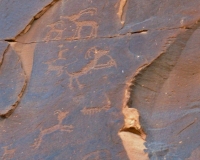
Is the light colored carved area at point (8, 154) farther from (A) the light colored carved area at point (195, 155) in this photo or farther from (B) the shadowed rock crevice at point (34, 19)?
(A) the light colored carved area at point (195, 155)

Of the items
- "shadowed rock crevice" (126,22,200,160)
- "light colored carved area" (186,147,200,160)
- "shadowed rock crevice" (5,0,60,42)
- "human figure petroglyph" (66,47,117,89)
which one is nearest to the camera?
"light colored carved area" (186,147,200,160)

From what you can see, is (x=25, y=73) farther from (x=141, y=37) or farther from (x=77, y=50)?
(x=141, y=37)

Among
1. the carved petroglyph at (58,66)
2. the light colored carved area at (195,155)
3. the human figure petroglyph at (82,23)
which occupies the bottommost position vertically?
the light colored carved area at (195,155)

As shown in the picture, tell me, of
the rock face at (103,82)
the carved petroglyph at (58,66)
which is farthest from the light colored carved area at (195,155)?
the carved petroglyph at (58,66)

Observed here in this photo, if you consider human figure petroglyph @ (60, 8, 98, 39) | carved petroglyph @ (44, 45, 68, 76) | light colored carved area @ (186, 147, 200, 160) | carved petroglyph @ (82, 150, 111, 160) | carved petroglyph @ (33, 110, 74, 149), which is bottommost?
light colored carved area @ (186, 147, 200, 160)

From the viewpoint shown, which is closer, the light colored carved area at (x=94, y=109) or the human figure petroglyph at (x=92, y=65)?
the light colored carved area at (x=94, y=109)

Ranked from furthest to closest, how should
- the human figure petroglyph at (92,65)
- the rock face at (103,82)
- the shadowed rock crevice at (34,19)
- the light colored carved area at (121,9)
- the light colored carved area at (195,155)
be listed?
the shadowed rock crevice at (34,19), the light colored carved area at (121,9), the human figure petroglyph at (92,65), the rock face at (103,82), the light colored carved area at (195,155)

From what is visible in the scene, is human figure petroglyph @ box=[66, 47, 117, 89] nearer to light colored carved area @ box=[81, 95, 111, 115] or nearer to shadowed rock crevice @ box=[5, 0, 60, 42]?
light colored carved area @ box=[81, 95, 111, 115]

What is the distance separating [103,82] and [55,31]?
1.72ft

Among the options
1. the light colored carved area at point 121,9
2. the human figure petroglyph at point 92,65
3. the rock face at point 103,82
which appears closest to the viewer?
the rock face at point 103,82

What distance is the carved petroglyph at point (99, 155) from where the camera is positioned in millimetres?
2590

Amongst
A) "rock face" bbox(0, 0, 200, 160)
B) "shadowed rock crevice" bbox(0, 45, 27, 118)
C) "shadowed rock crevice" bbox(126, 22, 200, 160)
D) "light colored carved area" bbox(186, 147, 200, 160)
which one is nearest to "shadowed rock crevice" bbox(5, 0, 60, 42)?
"rock face" bbox(0, 0, 200, 160)

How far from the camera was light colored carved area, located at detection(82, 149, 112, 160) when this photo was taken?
2590 mm

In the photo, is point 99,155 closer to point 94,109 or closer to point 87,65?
point 94,109
